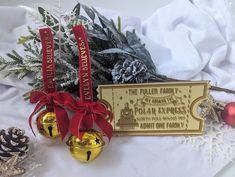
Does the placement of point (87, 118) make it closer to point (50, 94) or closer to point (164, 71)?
point (50, 94)

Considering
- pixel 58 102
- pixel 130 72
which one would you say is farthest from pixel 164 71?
pixel 58 102

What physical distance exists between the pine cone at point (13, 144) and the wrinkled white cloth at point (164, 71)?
4 cm

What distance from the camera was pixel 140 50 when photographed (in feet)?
2.67

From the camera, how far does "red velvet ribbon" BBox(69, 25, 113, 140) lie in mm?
682

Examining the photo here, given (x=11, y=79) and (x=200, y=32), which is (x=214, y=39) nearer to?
(x=200, y=32)

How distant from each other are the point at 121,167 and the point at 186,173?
0.35 feet

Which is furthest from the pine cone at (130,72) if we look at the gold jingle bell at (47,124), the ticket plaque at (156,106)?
the gold jingle bell at (47,124)

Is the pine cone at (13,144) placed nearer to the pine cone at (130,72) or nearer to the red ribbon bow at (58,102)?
the red ribbon bow at (58,102)

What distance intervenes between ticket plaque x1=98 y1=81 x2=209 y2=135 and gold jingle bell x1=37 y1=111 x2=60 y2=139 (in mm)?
92

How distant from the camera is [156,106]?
726 mm

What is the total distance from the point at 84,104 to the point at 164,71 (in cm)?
24

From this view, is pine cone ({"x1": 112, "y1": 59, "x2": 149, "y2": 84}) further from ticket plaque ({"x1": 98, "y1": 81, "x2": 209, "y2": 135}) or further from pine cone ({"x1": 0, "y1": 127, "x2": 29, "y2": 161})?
pine cone ({"x1": 0, "y1": 127, "x2": 29, "y2": 161})

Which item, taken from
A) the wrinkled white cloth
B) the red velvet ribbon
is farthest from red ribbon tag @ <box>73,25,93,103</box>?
the wrinkled white cloth

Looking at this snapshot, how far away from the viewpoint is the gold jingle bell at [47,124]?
2.32 ft
